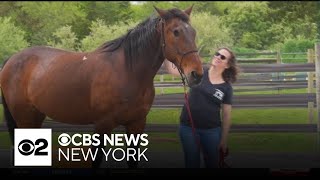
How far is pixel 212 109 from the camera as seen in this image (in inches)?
141

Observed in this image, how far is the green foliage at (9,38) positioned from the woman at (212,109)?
10.6ft

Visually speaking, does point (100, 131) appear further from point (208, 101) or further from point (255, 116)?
point (255, 116)

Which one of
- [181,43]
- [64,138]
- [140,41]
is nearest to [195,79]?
[181,43]

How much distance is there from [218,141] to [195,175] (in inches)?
15.1

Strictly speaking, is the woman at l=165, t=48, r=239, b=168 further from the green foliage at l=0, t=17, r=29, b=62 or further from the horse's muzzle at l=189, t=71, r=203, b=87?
the green foliage at l=0, t=17, r=29, b=62

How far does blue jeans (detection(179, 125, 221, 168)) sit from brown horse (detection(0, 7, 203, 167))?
39cm

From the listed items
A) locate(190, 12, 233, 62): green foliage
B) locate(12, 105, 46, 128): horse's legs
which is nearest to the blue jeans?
locate(12, 105, 46, 128): horse's legs

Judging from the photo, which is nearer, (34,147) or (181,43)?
(181,43)

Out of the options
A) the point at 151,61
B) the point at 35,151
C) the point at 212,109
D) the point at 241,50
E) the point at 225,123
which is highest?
the point at 241,50

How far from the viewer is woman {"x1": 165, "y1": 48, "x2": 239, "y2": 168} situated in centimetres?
358

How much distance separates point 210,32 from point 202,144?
3.05 meters

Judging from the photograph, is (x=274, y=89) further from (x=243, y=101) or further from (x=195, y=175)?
(x=195, y=175)

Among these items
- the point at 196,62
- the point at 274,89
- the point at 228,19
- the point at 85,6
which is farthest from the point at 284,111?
the point at 196,62

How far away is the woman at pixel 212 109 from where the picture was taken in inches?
141
